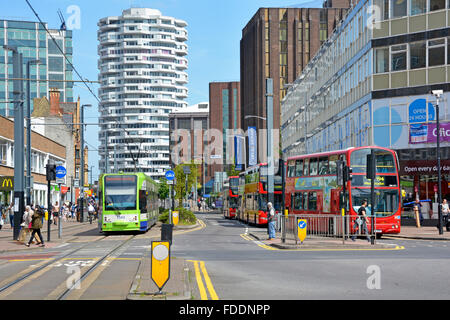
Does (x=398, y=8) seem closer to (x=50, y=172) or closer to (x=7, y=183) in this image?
(x=50, y=172)

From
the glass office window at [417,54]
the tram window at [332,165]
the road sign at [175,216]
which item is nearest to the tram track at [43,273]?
the tram window at [332,165]

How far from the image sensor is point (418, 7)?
137 ft

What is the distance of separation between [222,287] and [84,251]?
450 inches

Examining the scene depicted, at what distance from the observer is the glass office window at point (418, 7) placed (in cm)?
4159

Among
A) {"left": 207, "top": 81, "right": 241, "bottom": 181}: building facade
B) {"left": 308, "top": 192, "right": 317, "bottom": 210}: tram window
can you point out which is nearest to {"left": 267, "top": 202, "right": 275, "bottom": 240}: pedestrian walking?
{"left": 308, "top": 192, "right": 317, "bottom": 210}: tram window

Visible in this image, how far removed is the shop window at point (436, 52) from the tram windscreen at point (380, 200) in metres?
14.0

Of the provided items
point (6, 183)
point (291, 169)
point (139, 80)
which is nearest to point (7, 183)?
point (6, 183)

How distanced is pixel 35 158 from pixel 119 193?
35267 millimetres

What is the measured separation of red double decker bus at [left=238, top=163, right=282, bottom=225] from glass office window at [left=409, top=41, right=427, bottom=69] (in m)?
11.1

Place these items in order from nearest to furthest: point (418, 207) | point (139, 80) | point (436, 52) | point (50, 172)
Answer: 1. point (50, 172)
2. point (418, 207)
3. point (436, 52)
4. point (139, 80)

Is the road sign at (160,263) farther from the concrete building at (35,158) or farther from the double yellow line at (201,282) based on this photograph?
the concrete building at (35,158)

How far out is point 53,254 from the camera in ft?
72.2
